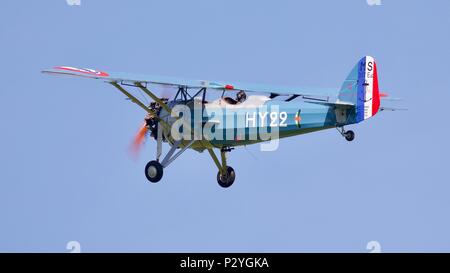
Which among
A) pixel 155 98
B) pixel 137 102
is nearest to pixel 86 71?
pixel 137 102

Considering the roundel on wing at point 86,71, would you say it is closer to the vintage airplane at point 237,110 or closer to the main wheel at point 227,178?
the vintage airplane at point 237,110

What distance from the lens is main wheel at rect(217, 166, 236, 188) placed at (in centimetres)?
3972

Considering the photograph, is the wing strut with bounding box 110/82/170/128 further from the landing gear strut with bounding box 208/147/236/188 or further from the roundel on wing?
the landing gear strut with bounding box 208/147/236/188

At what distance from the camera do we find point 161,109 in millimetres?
39438

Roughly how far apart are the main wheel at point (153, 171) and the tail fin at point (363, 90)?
14.8 ft

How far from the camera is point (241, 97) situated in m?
38.6

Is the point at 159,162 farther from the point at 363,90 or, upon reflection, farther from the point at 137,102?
the point at 363,90

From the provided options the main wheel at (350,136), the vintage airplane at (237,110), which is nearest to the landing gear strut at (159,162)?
the vintage airplane at (237,110)

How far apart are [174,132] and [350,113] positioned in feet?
14.5

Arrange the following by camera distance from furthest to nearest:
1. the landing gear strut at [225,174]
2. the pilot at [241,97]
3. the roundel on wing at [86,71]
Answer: the landing gear strut at [225,174]
the pilot at [241,97]
the roundel on wing at [86,71]

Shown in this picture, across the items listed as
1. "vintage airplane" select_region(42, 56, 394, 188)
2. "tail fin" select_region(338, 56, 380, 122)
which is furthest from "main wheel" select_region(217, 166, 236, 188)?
"tail fin" select_region(338, 56, 380, 122)

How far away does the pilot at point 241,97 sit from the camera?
3856cm

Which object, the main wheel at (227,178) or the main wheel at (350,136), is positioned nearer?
the main wheel at (350,136)

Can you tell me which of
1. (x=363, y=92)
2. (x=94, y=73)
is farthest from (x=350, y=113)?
(x=94, y=73)
